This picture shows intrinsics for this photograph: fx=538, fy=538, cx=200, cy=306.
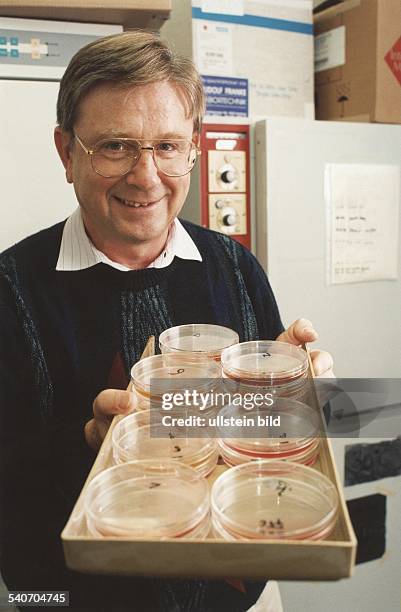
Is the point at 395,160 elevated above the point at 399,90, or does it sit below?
below

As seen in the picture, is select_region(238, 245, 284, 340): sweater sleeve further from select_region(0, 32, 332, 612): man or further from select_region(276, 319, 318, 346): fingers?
select_region(276, 319, 318, 346): fingers

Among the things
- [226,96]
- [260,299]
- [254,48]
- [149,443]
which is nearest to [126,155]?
[260,299]

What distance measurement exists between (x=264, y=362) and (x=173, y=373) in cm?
13

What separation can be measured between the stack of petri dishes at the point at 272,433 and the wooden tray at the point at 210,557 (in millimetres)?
132

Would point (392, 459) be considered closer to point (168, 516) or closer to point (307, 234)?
point (307, 234)

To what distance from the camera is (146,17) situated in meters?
1.37

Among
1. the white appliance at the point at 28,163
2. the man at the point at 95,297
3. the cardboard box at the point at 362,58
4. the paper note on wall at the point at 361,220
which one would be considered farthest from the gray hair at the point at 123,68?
the cardboard box at the point at 362,58

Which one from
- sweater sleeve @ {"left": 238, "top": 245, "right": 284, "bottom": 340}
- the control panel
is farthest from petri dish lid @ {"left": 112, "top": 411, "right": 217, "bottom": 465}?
the control panel

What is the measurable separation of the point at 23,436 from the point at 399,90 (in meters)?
1.58

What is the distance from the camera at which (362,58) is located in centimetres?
174

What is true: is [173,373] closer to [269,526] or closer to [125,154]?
[269,526]

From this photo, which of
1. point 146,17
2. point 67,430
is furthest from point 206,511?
point 146,17

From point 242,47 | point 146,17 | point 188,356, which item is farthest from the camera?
point 242,47

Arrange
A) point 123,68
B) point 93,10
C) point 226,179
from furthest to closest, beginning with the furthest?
point 226,179 → point 93,10 → point 123,68
